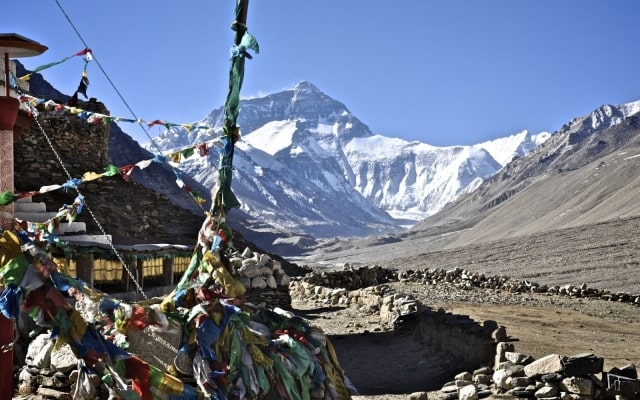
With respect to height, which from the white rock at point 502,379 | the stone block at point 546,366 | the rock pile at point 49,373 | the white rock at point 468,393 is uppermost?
the rock pile at point 49,373

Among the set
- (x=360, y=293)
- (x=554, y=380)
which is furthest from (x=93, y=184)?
(x=554, y=380)

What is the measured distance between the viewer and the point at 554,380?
8742mm

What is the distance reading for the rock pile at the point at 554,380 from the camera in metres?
8.42

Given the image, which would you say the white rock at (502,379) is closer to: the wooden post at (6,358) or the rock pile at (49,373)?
the rock pile at (49,373)

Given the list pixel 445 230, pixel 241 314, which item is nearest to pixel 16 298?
pixel 241 314

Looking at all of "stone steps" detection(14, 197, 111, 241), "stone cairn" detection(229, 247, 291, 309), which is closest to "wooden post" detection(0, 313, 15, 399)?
"stone steps" detection(14, 197, 111, 241)

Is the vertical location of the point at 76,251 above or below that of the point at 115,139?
below

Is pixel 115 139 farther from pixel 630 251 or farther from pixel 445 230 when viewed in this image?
pixel 630 251

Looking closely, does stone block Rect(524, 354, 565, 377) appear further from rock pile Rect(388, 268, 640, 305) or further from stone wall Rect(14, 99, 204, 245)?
rock pile Rect(388, 268, 640, 305)

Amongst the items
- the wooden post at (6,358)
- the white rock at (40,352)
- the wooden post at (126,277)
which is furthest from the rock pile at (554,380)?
the wooden post at (126,277)

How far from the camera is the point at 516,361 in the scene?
9641mm

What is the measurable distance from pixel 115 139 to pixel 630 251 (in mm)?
60196

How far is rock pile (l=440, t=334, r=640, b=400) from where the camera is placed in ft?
27.6

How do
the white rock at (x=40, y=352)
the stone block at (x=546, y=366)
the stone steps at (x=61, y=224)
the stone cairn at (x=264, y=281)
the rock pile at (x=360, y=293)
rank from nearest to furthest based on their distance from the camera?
the white rock at (x=40, y=352), the stone block at (x=546, y=366), the stone steps at (x=61, y=224), the stone cairn at (x=264, y=281), the rock pile at (x=360, y=293)
